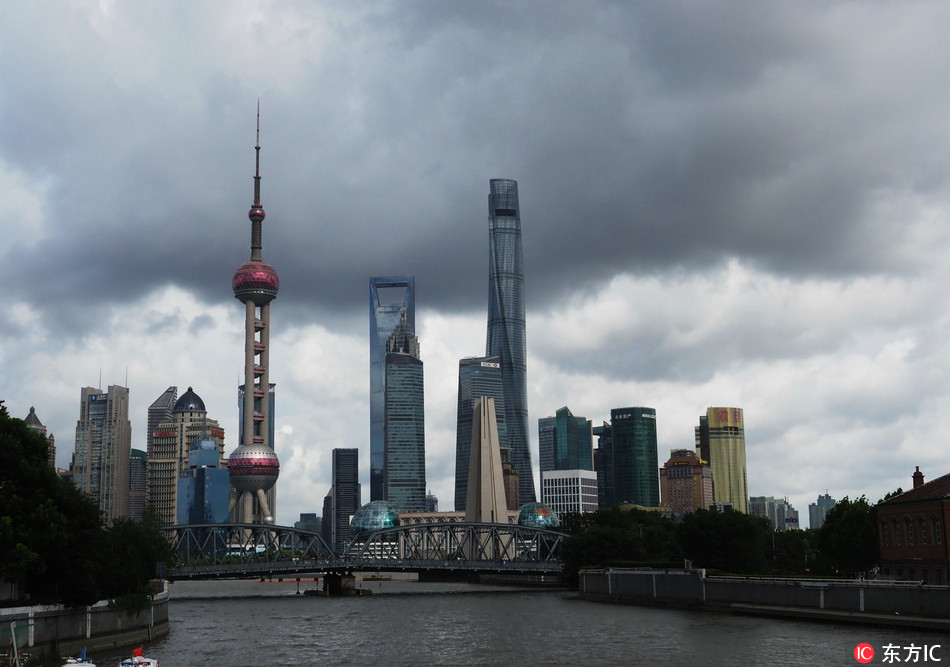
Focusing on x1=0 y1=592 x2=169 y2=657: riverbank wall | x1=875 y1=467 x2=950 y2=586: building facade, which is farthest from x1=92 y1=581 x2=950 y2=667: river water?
x1=875 y1=467 x2=950 y2=586: building facade

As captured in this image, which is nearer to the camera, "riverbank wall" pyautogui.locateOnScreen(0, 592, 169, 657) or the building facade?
"riverbank wall" pyautogui.locateOnScreen(0, 592, 169, 657)

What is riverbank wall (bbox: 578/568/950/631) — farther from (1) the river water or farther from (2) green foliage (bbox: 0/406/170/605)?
(2) green foliage (bbox: 0/406/170/605)

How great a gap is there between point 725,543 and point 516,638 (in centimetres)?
6466

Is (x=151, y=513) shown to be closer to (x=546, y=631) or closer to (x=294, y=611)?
(x=294, y=611)

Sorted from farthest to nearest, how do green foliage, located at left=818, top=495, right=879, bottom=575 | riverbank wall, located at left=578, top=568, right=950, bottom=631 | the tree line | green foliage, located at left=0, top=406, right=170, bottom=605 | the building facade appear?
the tree line
green foliage, located at left=818, top=495, right=879, bottom=575
the building facade
riverbank wall, located at left=578, top=568, right=950, bottom=631
green foliage, located at left=0, top=406, right=170, bottom=605

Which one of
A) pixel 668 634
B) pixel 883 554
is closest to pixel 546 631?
pixel 668 634

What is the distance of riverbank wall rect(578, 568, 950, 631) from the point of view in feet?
258

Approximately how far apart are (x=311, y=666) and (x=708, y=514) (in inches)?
3479

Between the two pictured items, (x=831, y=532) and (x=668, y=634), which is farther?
(x=831, y=532)

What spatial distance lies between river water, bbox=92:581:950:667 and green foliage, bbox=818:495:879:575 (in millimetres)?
25296

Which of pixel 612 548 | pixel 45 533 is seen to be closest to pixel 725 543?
pixel 612 548

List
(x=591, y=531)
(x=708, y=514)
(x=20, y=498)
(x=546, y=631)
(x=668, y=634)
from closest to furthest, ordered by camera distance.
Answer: (x=20, y=498), (x=668, y=634), (x=546, y=631), (x=708, y=514), (x=591, y=531)

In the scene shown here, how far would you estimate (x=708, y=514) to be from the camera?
151m

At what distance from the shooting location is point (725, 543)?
147m
